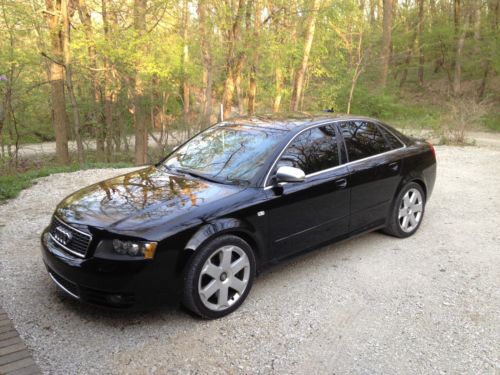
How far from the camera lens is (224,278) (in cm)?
352

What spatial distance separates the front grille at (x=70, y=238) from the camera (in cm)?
328

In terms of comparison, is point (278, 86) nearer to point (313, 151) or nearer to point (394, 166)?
point (394, 166)

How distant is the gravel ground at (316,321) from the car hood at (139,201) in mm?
820

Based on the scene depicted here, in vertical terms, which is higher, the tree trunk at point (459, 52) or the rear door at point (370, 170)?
the tree trunk at point (459, 52)

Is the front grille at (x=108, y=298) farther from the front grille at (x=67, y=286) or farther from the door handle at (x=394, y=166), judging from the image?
the door handle at (x=394, y=166)

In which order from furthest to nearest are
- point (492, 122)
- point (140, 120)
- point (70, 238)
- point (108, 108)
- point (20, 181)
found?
point (492, 122) < point (108, 108) < point (140, 120) < point (20, 181) < point (70, 238)

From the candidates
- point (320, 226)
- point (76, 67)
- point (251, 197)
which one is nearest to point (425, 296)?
point (320, 226)

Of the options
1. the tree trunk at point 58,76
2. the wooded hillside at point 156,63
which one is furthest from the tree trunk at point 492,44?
the tree trunk at point 58,76

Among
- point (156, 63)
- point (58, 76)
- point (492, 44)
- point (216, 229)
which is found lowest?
point (216, 229)

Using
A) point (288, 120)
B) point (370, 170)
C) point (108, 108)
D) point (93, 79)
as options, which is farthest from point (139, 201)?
Result: point (108, 108)

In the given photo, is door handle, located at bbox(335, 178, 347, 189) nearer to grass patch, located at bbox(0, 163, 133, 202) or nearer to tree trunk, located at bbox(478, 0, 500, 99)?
grass patch, located at bbox(0, 163, 133, 202)

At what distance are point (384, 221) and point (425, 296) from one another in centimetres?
126

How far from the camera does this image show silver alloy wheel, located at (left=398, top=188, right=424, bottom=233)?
5277 millimetres

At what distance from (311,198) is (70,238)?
2.16 meters
